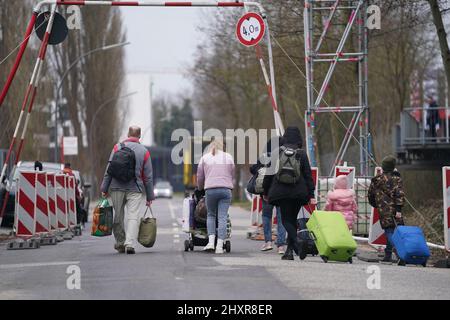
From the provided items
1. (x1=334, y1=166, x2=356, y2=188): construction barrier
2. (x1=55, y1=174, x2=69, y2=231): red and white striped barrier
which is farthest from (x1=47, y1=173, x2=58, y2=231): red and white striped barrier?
(x1=334, y1=166, x2=356, y2=188): construction barrier

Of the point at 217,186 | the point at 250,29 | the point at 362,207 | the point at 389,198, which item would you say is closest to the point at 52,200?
the point at 250,29

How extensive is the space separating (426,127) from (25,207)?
17673 mm

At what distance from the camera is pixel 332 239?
1512 centimetres

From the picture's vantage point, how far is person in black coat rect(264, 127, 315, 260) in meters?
15.4

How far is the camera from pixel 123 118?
228 feet

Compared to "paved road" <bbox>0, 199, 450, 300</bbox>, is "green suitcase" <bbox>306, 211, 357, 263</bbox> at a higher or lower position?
higher

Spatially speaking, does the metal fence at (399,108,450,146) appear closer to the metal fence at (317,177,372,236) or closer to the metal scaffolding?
the metal scaffolding

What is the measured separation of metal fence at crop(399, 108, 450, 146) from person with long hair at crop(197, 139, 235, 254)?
1926 cm

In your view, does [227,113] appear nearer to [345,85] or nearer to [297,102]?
[297,102]

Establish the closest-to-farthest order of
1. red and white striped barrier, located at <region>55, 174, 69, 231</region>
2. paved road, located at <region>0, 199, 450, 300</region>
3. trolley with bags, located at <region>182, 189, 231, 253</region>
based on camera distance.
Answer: paved road, located at <region>0, 199, 450, 300</region> < trolley with bags, located at <region>182, 189, 231, 253</region> < red and white striped barrier, located at <region>55, 174, 69, 231</region>

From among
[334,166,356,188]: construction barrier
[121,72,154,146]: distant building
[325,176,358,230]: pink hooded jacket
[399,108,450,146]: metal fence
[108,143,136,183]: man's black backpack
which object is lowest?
[325,176,358,230]: pink hooded jacket

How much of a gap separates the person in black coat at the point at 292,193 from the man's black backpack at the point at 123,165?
6.72 ft

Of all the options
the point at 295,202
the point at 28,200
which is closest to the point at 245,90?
the point at 28,200

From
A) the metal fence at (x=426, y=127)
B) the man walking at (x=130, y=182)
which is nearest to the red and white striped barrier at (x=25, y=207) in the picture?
the man walking at (x=130, y=182)
